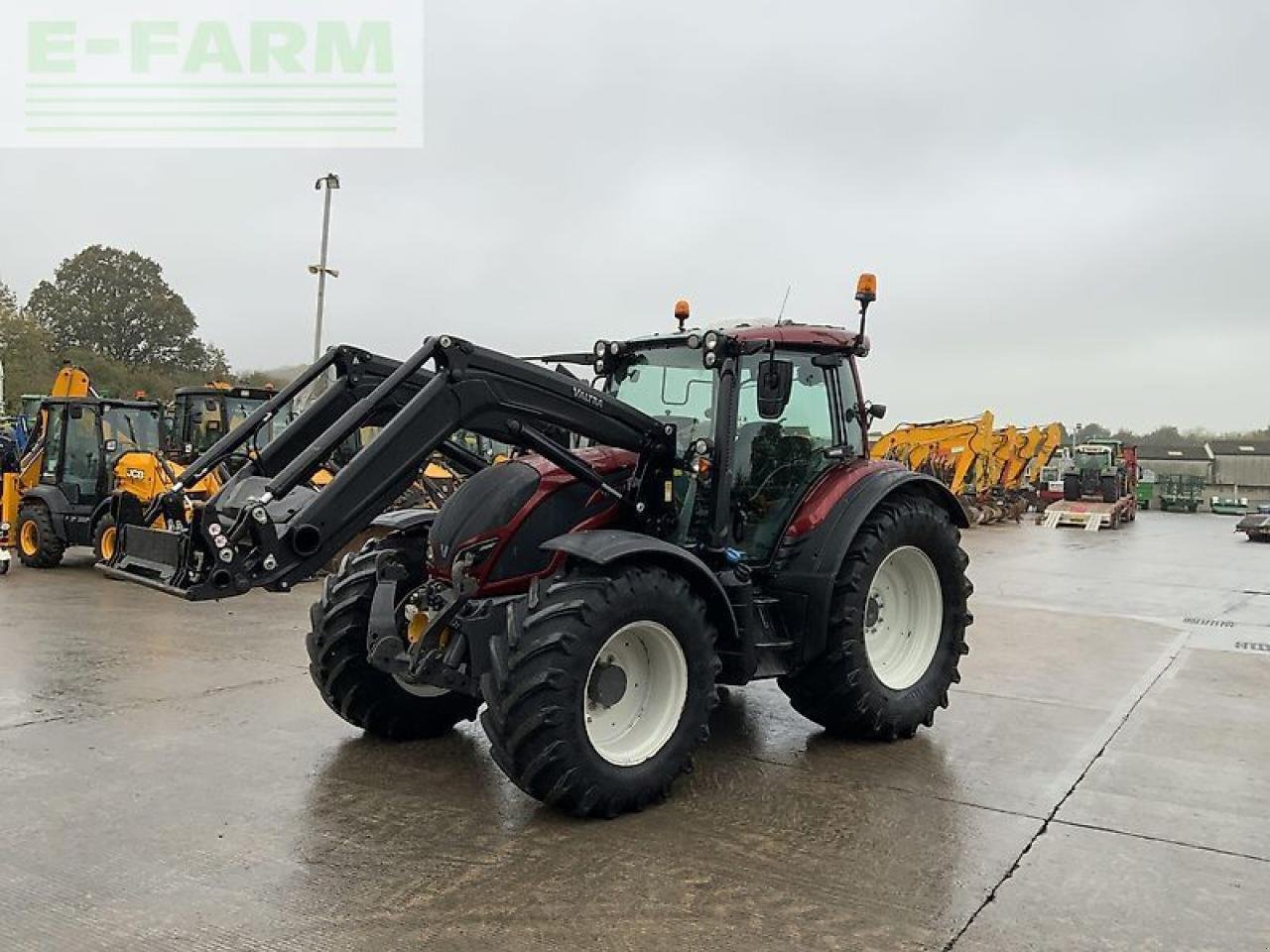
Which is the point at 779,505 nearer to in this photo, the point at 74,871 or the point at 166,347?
the point at 74,871

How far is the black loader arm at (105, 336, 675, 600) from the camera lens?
13.6 feet

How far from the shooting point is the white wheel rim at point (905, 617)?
19.7 feet

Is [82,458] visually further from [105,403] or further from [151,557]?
[151,557]

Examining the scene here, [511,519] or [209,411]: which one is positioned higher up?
[209,411]

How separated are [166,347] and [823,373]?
5855 centimetres

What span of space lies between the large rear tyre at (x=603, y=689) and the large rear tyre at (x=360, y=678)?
1.10 metres

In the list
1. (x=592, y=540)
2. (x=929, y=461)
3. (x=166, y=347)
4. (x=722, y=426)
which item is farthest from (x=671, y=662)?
(x=166, y=347)

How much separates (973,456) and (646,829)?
74.0 feet

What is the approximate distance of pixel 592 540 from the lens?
451cm

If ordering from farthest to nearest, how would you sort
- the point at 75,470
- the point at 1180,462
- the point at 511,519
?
the point at 1180,462, the point at 75,470, the point at 511,519

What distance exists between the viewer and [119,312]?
57312 mm

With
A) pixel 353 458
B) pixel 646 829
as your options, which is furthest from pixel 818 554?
pixel 353 458

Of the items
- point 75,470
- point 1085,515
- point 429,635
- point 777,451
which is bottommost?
point 1085,515

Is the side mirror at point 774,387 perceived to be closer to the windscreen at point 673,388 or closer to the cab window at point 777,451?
the cab window at point 777,451
